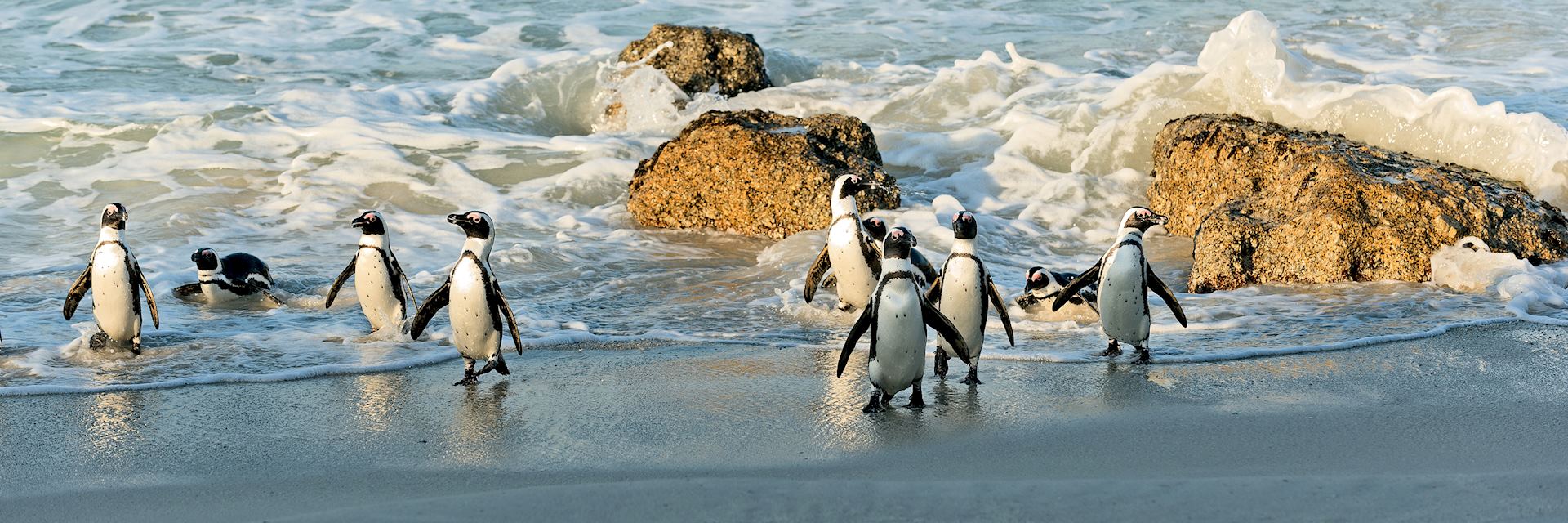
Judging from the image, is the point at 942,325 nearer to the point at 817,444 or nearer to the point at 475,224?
the point at 817,444

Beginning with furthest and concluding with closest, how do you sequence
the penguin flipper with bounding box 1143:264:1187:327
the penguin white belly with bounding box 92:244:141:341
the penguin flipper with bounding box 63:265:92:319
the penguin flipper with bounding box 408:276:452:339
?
the penguin flipper with bounding box 63:265:92:319 < the penguin white belly with bounding box 92:244:141:341 < the penguin flipper with bounding box 1143:264:1187:327 < the penguin flipper with bounding box 408:276:452:339

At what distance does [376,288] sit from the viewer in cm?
678

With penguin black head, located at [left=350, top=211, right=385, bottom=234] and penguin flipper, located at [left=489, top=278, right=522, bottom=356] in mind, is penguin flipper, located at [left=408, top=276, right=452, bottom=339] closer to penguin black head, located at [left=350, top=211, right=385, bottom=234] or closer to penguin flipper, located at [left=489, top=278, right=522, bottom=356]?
penguin flipper, located at [left=489, top=278, right=522, bottom=356]

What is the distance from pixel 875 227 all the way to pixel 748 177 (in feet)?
7.81

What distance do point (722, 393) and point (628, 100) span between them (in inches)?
352

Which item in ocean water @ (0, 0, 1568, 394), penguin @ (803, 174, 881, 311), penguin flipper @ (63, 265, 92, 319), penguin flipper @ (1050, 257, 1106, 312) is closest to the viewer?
penguin flipper @ (1050, 257, 1106, 312)

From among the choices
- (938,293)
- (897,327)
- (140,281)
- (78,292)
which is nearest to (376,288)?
(140,281)

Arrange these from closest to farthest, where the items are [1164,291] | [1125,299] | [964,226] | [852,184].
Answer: [964,226] < [1125,299] < [1164,291] < [852,184]

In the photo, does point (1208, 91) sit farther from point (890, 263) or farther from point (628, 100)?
point (890, 263)

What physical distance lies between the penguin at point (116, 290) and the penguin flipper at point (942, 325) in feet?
12.0

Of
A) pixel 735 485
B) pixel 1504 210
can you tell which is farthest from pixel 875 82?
pixel 735 485

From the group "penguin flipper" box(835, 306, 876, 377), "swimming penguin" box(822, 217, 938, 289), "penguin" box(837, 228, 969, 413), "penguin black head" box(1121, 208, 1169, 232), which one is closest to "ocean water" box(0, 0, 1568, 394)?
"swimming penguin" box(822, 217, 938, 289)

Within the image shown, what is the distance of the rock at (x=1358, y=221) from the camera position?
754cm

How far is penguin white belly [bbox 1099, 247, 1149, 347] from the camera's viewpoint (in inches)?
236
